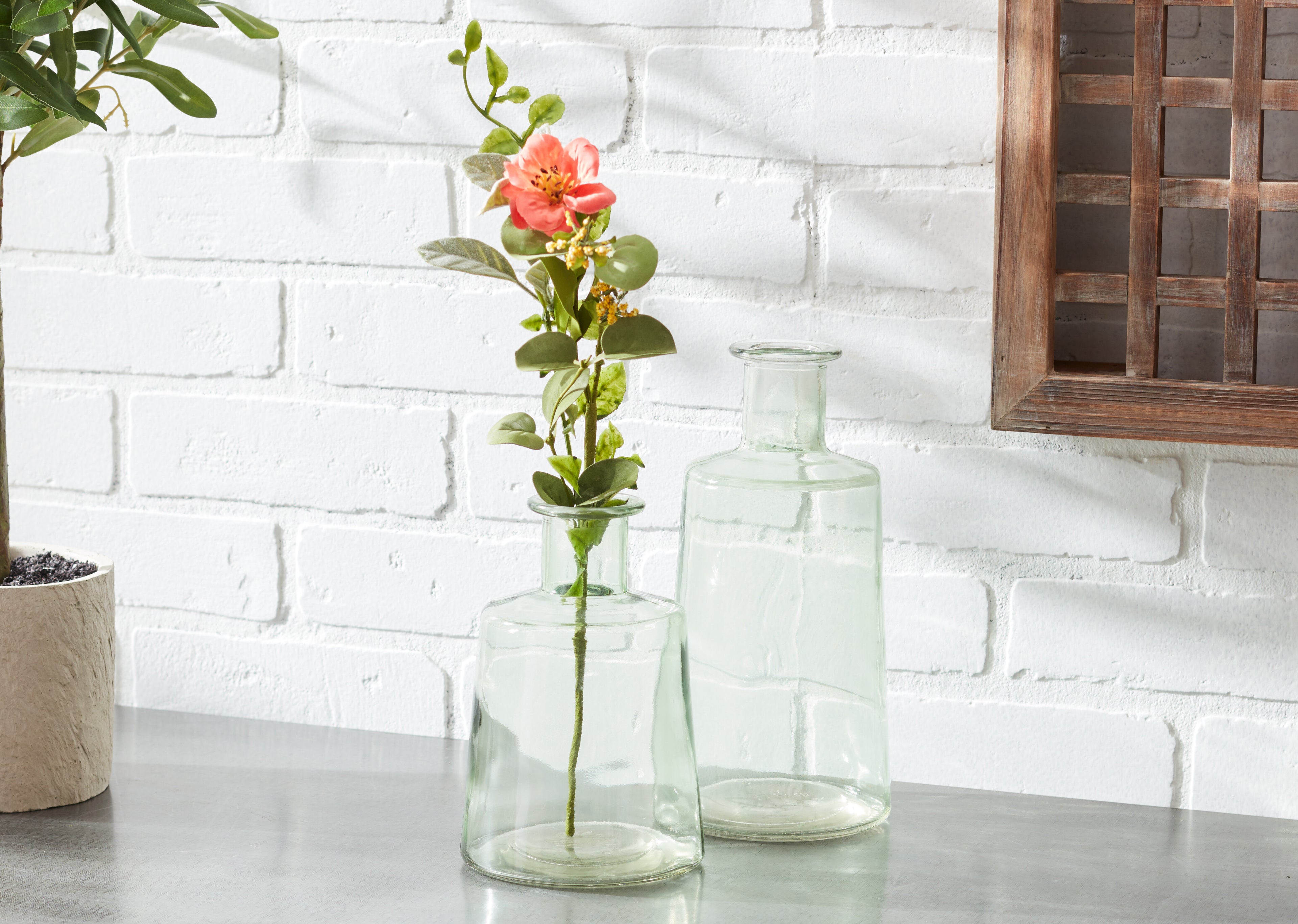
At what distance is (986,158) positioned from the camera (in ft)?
3.03

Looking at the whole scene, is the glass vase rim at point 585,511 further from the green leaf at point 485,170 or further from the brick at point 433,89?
the brick at point 433,89

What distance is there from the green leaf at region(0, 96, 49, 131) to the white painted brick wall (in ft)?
0.84

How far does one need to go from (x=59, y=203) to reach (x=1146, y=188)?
0.80 meters

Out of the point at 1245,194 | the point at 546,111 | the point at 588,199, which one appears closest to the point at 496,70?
the point at 546,111

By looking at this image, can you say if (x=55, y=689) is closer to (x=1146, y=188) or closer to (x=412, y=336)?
(x=412, y=336)

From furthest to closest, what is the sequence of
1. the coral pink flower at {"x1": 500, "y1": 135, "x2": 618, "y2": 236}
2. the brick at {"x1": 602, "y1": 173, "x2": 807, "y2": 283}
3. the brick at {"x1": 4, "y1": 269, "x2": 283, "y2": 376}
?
the brick at {"x1": 4, "y1": 269, "x2": 283, "y2": 376} → the brick at {"x1": 602, "y1": 173, "x2": 807, "y2": 283} → the coral pink flower at {"x1": 500, "y1": 135, "x2": 618, "y2": 236}

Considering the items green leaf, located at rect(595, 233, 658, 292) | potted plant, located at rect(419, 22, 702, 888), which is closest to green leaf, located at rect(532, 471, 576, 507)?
potted plant, located at rect(419, 22, 702, 888)

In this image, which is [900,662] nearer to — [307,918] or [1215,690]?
[1215,690]

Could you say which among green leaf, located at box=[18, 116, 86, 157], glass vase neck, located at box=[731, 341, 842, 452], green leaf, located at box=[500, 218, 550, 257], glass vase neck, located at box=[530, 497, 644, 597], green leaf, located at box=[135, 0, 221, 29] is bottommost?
glass vase neck, located at box=[530, 497, 644, 597]

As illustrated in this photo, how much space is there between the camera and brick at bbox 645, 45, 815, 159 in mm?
950

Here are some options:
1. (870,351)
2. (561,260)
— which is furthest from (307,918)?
(870,351)

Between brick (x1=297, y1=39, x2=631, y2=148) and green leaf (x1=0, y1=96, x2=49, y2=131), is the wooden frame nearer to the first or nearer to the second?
brick (x1=297, y1=39, x2=631, y2=148)

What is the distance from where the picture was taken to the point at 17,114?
0.80 metres

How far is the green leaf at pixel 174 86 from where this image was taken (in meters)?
0.89
